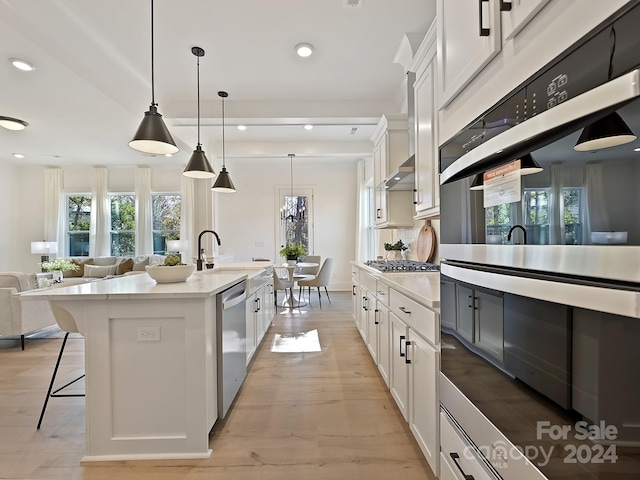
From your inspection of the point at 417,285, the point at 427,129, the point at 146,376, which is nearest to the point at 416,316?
the point at 417,285

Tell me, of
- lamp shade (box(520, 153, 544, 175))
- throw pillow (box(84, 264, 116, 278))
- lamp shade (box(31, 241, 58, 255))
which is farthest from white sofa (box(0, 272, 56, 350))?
lamp shade (box(520, 153, 544, 175))

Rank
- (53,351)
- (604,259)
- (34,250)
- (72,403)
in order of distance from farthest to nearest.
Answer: (34,250), (53,351), (72,403), (604,259)

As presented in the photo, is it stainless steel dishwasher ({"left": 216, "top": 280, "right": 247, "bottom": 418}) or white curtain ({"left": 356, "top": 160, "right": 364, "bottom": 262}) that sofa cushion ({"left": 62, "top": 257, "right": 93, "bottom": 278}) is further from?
stainless steel dishwasher ({"left": 216, "top": 280, "right": 247, "bottom": 418})

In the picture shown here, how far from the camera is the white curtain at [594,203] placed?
0.51 meters

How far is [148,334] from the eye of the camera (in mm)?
1707

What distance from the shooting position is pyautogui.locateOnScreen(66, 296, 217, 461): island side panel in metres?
1.69

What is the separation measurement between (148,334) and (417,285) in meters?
1.54

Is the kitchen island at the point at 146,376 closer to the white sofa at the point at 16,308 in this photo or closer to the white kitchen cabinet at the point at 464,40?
the white kitchen cabinet at the point at 464,40

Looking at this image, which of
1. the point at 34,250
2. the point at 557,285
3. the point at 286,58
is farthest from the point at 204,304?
the point at 34,250

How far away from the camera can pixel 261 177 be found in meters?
7.39

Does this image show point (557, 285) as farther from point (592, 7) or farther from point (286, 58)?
point (286, 58)

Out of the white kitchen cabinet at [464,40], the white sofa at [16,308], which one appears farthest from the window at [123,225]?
the white kitchen cabinet at [464,40]

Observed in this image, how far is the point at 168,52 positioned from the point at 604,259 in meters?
3.80

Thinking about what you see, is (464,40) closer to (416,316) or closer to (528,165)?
(528,165)
